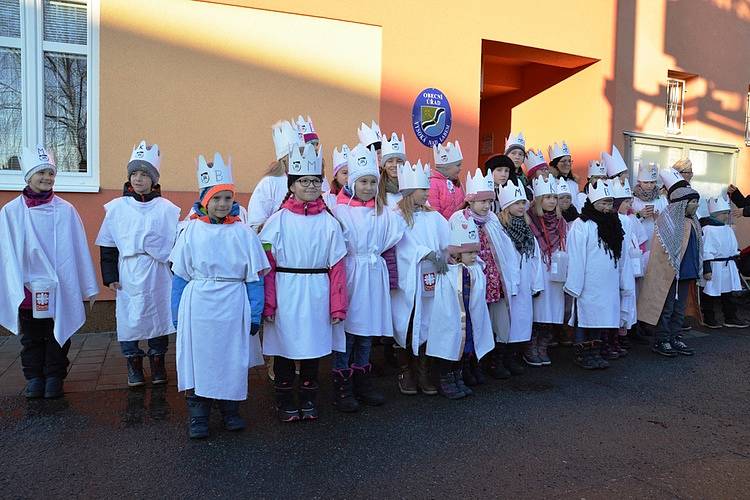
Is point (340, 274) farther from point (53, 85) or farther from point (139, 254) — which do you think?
point (53, 85)

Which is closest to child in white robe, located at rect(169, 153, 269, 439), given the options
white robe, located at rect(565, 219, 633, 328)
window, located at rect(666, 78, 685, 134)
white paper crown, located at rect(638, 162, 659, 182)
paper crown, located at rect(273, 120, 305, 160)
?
paper crown, located at rect(273, 120, 305, 160)

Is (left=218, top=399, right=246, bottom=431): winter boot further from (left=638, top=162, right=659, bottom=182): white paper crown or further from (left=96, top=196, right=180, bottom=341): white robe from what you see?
(left=638, top=162, right=659, bottom=182): white paper crown

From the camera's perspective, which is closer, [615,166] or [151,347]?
[151,347]

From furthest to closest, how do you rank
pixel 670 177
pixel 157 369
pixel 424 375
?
1. pixel 670 177
2. pixel 157 369
3. pixel 424 375

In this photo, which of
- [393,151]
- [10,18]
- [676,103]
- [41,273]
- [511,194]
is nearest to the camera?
[41,273]

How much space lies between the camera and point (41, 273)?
509cm

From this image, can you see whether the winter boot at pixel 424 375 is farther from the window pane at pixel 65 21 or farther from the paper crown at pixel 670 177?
the window pane at pixel 65 21

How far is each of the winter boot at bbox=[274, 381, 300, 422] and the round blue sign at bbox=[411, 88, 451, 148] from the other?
5389 mm

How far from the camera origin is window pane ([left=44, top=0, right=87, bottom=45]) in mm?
7383

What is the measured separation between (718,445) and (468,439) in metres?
1.82

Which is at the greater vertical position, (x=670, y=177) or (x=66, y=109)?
(x=66, y=109)

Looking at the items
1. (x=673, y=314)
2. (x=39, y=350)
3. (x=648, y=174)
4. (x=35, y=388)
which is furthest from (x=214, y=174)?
(x=648, y=174)

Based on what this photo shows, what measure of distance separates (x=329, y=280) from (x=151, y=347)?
6.40ft

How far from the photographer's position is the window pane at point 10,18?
7.28 metres
